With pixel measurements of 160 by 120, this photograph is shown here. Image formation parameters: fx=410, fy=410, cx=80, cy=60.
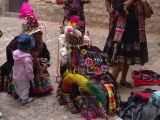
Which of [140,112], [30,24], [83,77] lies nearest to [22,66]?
[30,24]

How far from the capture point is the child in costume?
494 cm

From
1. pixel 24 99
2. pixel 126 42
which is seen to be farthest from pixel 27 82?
pixel 126 42

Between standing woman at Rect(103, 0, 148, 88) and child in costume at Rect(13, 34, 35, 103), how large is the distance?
1100 millimetres

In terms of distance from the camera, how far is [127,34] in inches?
213

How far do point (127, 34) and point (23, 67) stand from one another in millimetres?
1437

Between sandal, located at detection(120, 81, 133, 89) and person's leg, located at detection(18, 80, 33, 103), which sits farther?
sandal, located at detection(120, 81, 133, 89)

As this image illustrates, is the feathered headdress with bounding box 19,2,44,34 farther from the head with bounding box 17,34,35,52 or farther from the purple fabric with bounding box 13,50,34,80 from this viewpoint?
the purple fabric with bounding box 13,50,34,80

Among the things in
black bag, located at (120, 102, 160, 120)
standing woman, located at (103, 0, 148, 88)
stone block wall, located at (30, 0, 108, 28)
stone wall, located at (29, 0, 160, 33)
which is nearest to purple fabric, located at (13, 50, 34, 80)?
standing woman, located at (103, 0, 148, 88)

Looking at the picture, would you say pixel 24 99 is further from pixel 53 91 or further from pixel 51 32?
pixel 51 32

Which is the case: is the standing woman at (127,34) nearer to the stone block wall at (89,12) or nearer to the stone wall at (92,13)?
the stone wall at (92,13)

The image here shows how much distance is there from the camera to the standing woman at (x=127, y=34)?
17.5 feet

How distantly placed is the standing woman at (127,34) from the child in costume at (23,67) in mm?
1100

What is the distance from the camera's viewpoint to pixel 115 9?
533 centimetres

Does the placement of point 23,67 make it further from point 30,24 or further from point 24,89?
point 30,24
